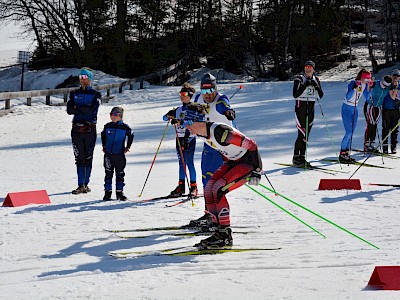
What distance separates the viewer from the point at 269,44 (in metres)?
38.0

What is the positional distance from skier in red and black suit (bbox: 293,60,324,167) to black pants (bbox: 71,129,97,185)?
3951 mm

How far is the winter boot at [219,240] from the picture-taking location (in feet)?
19.5

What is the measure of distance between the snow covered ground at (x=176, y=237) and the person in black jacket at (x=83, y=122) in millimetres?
390

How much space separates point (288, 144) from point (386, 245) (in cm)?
864

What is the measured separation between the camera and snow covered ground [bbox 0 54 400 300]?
4.84 m

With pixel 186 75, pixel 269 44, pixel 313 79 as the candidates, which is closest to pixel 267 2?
pixel 269 44

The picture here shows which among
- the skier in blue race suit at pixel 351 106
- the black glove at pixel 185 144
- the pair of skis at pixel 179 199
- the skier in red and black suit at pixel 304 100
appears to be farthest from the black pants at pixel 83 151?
the skier in blue race suit at pixel 351 106

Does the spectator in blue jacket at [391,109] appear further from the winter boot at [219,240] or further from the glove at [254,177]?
the winter boot at [219,240]

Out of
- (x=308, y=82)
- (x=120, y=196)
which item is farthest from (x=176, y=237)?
(x=308, y=82)

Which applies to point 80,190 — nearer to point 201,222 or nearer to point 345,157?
point 201,222

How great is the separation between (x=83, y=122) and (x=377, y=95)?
6.91m

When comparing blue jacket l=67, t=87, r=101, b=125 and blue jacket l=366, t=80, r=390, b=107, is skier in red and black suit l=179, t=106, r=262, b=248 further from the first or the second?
blue jacket l=366, t=80, r=390, b=107

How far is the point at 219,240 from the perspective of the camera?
6000 millimetres

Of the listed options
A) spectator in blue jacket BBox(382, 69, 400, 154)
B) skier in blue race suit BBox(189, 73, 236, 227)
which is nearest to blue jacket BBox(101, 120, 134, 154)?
skier in blue race suit BBox(189, 73, 236, 227)
